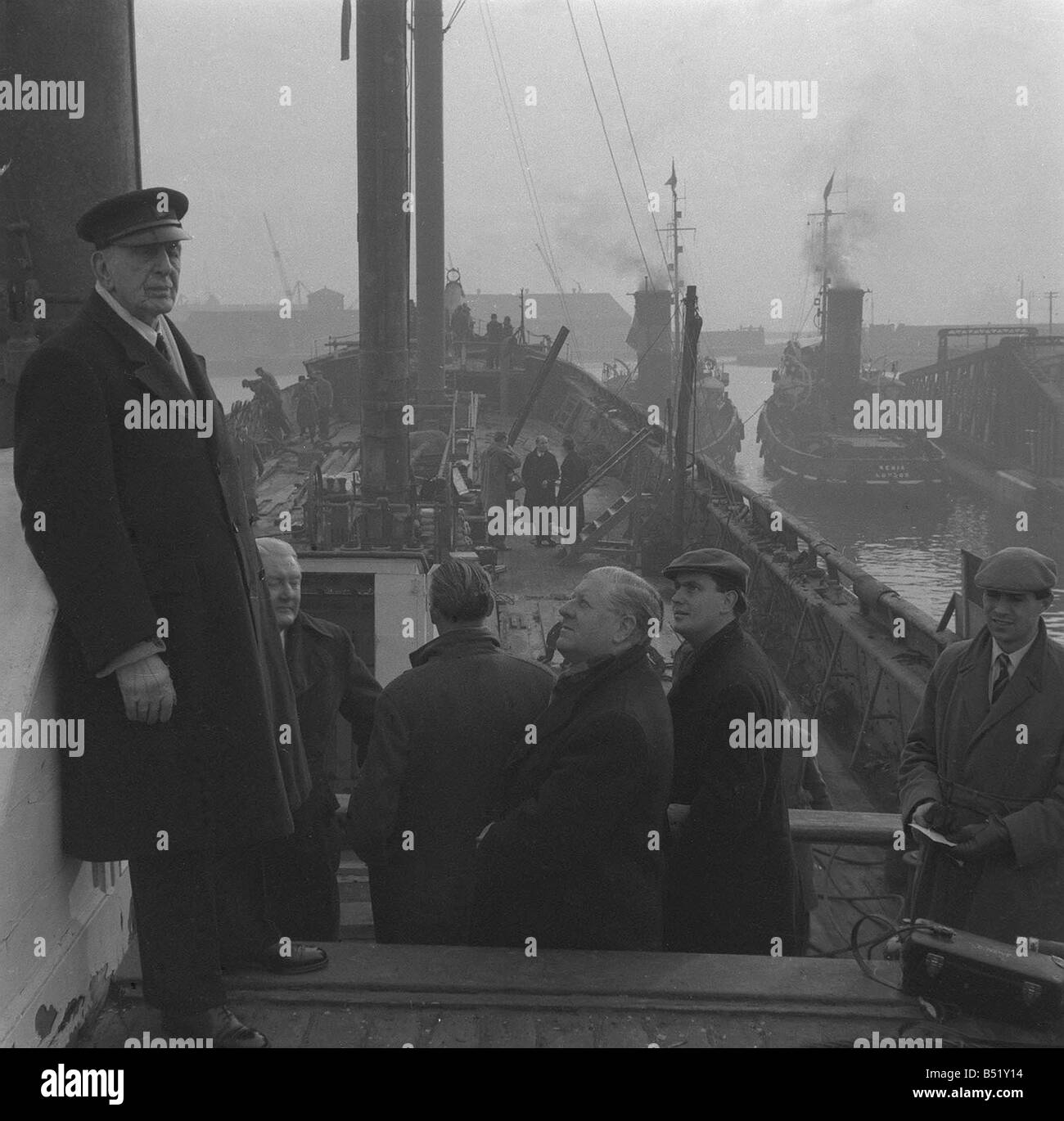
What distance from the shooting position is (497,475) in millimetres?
15984

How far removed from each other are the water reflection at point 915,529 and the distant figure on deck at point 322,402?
814 inches

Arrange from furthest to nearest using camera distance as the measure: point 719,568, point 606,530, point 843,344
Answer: point 843,344 → point 606,530 → point 719,568

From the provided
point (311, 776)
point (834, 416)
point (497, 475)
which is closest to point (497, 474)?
point (497, 475)

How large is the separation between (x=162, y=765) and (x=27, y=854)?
1.05 ft

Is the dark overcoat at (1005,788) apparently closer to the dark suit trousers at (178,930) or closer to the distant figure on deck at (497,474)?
the dark suit trousers at (178,930)

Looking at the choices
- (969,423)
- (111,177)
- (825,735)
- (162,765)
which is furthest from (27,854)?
(969,423)

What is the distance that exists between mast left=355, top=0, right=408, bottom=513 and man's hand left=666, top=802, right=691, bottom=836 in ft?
21.3

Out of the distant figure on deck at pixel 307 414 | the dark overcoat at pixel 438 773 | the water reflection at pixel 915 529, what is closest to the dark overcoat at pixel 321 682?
the dark overcoat at pixel 438 773

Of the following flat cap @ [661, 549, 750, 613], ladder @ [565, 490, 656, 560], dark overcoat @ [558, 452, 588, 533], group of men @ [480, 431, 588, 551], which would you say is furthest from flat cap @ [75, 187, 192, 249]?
dark overcoat @ [558, 452, 588, 533]

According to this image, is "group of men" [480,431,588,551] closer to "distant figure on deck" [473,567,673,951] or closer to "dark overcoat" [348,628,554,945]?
"dark overcoat" [348,628,554,945]

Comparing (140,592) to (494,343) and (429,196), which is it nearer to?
(429,196)

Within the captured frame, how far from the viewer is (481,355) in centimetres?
3164

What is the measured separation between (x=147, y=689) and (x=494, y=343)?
2959cm

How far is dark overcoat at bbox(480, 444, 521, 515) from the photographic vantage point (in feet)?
52.4
